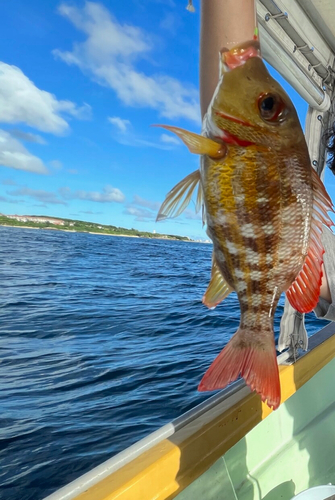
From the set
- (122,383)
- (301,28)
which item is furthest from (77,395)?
(301,28)

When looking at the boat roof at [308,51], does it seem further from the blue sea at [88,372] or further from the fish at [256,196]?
the fish at [256,196]

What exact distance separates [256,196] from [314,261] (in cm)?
25

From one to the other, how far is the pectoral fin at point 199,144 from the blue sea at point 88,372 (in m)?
2.80

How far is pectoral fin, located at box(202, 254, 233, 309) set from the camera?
1018 mm

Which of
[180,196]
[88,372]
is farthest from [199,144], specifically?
[88,372]

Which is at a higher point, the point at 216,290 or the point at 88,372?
the point at 216,290

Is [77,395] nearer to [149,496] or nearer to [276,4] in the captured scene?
[149,496]

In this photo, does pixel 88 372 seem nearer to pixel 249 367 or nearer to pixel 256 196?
pixel 249 367

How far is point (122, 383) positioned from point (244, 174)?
625 centimetres

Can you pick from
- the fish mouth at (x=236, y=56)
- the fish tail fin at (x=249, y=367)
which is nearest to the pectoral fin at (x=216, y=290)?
the fish tail fin at (x=249, y=367)

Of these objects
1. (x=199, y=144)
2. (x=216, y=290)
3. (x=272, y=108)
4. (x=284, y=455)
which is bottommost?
(x=284, y=455)

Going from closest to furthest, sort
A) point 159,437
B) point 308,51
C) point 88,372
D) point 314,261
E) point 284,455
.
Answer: point 314,261
point 159,437
point 284,455
point 308,51
point 88,372

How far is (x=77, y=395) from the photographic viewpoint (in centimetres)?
607

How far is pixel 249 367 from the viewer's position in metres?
1.00
